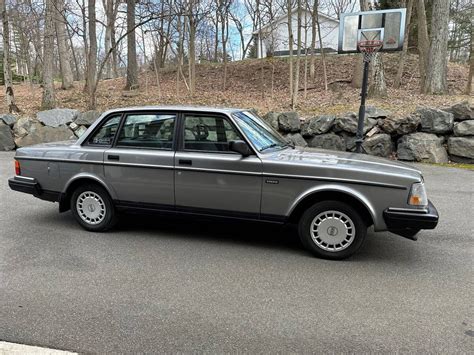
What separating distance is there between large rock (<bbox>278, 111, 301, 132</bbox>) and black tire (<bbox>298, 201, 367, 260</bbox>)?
719cm

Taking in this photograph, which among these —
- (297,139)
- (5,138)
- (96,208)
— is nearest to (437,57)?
(297,139)

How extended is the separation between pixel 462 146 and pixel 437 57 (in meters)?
5.57

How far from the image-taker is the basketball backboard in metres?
7.55

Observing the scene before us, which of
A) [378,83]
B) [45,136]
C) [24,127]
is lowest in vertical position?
[45,136]

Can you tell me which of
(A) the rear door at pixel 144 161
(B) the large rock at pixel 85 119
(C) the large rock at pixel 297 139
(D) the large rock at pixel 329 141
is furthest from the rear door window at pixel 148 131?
(B) the large rock at pixel 85 119

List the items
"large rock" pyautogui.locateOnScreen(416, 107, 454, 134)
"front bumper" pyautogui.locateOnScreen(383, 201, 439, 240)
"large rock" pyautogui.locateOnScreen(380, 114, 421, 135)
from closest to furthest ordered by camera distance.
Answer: "front bumper" pyautogui.locateOnScreen(383, 201, 439, 240), "large rock" pyautogui.locateOnScreen(416, 107, 454, 134), "large rock" pyautogui.locateOnScreen(380, 114, 421, 135)

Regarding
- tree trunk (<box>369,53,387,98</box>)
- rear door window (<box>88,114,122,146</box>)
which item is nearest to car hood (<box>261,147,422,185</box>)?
rear door window (<box>88,114,122,146</box>)

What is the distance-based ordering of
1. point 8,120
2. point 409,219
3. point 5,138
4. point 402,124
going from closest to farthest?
1. point 409,219
2. point 402,124
3. point 5,138
4. point 8,120

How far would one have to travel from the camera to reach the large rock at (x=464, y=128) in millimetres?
9752

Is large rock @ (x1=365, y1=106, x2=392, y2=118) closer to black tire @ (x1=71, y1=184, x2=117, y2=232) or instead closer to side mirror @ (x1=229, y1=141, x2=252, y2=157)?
side mirror @ (x1=229, y1=141, x2=252, y2=157)

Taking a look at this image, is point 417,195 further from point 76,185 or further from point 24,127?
point 24,127

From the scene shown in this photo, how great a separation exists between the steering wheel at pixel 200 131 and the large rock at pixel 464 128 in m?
8.00

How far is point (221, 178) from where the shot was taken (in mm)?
4449

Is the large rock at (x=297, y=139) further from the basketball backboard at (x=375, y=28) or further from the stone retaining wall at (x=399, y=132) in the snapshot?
A: the basketball backboard at (x=375, y=28)
